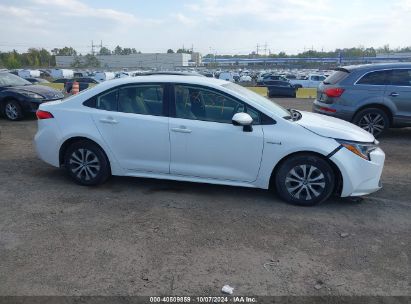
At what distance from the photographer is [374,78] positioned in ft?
27.1

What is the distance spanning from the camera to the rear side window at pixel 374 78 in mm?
8227

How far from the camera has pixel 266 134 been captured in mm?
4586

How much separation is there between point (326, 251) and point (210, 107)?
88.0 inches

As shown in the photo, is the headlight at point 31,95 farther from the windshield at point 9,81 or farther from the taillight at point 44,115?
the taillight at point 44,115

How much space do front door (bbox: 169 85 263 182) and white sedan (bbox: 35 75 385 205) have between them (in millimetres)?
13

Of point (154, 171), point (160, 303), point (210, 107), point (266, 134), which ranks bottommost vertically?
point (160, 303)

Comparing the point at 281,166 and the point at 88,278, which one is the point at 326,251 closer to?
the point at 281,166

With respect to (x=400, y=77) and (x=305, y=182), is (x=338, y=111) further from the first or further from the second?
(x=305, y=182)

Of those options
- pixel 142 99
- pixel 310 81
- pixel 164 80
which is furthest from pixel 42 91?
pixel 310 81

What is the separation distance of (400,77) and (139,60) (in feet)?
345

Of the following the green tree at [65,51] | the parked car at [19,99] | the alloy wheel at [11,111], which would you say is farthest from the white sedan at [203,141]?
the green tree at [65,51]

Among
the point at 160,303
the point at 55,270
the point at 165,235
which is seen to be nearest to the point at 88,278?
the point at 55,270

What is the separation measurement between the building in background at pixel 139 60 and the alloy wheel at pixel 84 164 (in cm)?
10006

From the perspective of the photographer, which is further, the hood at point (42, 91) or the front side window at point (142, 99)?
the hood at point (42, 91)
